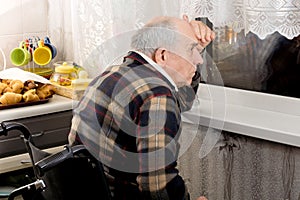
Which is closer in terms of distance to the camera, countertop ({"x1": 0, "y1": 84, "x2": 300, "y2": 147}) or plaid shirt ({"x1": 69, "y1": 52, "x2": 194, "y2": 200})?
plaid shirt ({"x1": 69, "y1": 52, "x2": 194, "y2": 200})

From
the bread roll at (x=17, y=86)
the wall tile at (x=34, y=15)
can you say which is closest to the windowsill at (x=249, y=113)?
the bread roll at (x=17, y=86)

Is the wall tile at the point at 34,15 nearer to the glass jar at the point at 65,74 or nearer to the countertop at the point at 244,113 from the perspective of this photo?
the glass jar at the point at 65,74

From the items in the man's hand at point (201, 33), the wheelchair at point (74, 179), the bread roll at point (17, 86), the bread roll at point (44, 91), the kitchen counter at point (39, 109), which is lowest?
the kitchen counter at point (39, 109)

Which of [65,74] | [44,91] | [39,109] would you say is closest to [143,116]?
[39,109]

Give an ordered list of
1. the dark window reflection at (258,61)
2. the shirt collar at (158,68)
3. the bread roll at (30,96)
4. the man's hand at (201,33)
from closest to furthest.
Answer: the shirt collar at (158,68) → the man's hand at (201,33) → the dark window reflection at (258,61) → the bread roll at (30,96)

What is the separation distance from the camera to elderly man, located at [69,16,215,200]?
146 centimetres

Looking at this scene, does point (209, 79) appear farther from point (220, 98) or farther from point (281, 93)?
point (281, 93)

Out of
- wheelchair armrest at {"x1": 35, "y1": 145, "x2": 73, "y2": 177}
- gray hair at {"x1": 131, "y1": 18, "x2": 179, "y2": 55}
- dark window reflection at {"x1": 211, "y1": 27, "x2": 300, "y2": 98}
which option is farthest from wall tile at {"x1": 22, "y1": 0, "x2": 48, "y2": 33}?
wheelchair armrest at {"x1": 35, "y1": 145, "x2": 73, "y2": 177}

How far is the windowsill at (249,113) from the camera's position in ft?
6.37

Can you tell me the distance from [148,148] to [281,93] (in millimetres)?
890

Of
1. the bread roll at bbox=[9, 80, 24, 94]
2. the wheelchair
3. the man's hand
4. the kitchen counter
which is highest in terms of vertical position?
the man's hand

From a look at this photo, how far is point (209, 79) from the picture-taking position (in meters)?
2.22

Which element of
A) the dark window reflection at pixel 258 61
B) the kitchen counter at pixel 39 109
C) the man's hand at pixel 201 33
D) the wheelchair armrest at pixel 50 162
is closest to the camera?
the wheelchair armrest at pixel 50 162

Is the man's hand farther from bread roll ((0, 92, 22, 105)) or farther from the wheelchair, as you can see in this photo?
bread roll ((0, 92, 22, 105))
